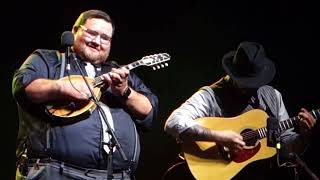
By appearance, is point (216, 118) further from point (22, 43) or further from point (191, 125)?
point (22, 43)

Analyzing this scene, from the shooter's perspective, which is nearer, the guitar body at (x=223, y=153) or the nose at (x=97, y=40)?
the nose at (x=97, y=40)

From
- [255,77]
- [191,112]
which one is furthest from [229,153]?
[255,77]

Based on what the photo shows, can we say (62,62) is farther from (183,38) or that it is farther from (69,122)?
(183,38)

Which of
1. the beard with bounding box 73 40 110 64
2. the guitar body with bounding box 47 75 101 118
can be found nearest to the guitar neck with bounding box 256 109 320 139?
the beard with bounding box 73 40 110 64

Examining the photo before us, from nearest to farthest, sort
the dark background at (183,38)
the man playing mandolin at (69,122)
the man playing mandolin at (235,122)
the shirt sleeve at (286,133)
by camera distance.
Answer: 1. the man playing mandolin at (69,122)
2. the man playing mandolin at (235,122)
3. the shirt sleeve at (286,133)
4. the dark background at (183,38)

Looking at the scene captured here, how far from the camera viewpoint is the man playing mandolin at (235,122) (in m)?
3.95

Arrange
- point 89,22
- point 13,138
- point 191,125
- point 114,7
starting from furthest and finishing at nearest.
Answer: point 114,7 → point 13,138 → point 191,125 → point 89,22

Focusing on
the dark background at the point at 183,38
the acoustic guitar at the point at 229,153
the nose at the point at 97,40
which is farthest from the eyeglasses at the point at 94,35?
the dark background at the point at 183,38

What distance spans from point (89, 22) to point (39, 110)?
2.59 ft

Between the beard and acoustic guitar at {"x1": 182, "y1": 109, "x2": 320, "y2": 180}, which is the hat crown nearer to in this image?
Result: acoustic guitar at {"x1": 182, "y1": 109, "x2": 320, "y2": 180}

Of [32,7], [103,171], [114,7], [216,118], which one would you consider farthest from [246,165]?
[32,7]

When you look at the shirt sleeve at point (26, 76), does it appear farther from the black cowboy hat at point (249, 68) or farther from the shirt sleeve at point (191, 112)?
the black cowboy hat at point (249, 68)

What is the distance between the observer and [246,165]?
4000 mm

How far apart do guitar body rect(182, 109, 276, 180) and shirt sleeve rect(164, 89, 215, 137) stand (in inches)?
2.7
